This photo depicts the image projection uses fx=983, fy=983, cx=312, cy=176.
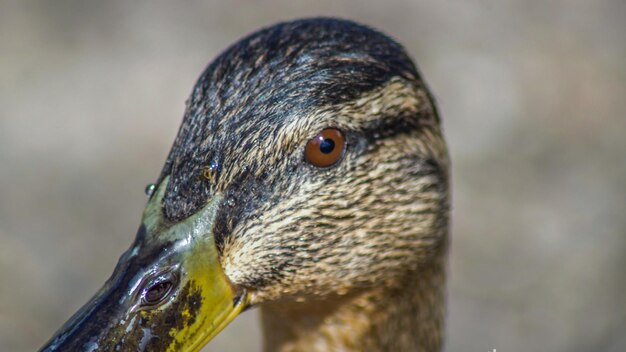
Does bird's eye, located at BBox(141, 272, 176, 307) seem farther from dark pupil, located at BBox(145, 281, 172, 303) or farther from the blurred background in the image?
the blurred background

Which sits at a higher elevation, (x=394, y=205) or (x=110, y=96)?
(x=110, y=96)

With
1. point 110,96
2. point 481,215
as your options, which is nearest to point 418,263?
point 481,215

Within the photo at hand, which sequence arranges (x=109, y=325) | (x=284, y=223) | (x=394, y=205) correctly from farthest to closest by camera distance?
(x=394, y=205), (x=284, y=223), (x=109, y=325)

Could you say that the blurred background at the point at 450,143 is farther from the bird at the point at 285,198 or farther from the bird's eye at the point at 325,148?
the bird's eye at the point at 325,148

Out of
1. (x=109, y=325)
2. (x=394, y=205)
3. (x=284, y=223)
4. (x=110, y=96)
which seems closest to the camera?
(x=109, y=325)

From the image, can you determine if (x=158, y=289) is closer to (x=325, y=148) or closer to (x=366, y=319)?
(x=325, y=148)

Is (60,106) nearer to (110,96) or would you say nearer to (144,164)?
(110,96)

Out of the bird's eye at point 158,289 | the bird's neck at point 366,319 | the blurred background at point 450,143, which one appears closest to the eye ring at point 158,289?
the bird's eye at point 158,289
